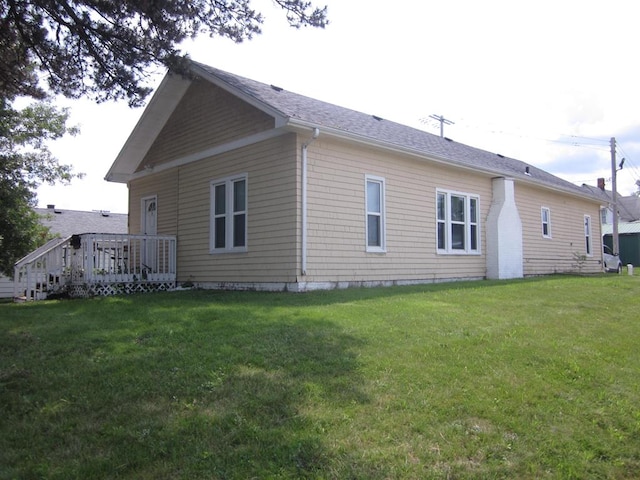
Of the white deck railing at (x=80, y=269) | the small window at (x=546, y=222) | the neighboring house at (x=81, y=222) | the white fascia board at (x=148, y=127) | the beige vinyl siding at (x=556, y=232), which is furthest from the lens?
the neighboring house at (x=81, y=222)

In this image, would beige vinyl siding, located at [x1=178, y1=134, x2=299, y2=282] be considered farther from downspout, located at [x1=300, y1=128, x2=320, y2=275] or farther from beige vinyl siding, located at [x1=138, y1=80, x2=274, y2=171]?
beige vinyl siding, located at [x1=138, y1=80, x2=274, y2=171]

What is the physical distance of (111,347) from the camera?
5.98 meters

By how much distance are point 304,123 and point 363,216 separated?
8.99ft

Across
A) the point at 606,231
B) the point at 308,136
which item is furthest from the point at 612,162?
the point at 308,136

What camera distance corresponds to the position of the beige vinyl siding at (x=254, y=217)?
10766mm

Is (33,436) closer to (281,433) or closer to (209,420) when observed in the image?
(209,420)

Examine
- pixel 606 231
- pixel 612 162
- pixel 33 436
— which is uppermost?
pixel 612 162

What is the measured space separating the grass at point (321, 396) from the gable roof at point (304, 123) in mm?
4587

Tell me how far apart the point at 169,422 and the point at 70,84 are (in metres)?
7.68

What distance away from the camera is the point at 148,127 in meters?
15.3

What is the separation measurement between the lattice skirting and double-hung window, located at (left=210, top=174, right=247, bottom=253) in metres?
1.88

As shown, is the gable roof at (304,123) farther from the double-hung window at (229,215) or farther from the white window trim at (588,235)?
the white window trim at (588,235)

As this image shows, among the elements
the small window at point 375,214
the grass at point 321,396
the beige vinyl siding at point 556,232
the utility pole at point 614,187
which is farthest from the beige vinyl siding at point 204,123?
the utility pole at point 614,187

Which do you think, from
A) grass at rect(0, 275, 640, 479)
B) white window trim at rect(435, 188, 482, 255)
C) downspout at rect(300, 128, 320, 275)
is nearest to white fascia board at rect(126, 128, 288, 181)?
downspout at rect(300, 128, 320, 275)
